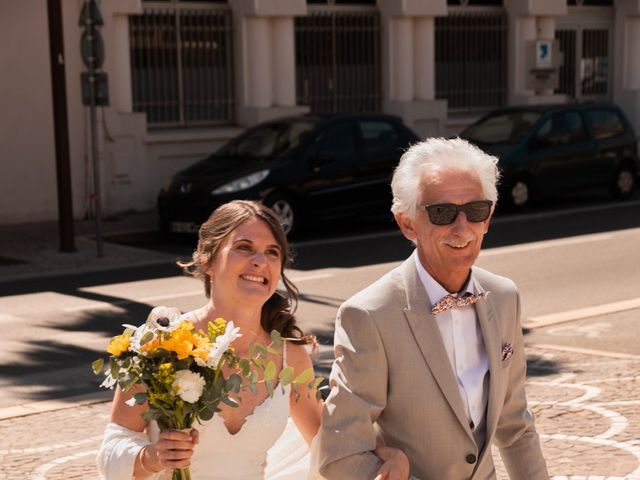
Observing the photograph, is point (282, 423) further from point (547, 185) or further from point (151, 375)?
point (547, 185)

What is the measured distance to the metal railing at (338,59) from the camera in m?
23.4

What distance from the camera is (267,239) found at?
412 cm

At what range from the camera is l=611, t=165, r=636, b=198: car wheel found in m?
21.5

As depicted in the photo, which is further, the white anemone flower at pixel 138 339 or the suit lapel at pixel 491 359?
the suit lapel at pixel 491 359

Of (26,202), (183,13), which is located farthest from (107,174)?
(183,13)

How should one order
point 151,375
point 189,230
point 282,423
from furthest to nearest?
point 189,230 < point 282,423 < point 151,375

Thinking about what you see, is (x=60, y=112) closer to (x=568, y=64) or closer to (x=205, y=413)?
(x=205, y=413)

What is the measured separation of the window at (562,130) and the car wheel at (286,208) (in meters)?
5.05

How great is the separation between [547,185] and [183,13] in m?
6.77

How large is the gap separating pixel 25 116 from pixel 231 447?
16113mm

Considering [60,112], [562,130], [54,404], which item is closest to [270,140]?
[60,112]

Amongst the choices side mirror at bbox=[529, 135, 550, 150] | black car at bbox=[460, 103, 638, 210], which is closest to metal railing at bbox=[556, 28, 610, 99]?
black car at bbox=[460, 103, 638, 210]

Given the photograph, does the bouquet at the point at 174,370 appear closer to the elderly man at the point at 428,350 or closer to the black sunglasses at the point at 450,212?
the elderly man at the point at 428,350

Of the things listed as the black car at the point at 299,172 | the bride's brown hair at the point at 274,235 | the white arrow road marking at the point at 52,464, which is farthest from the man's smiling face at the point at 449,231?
the black car at the point at 299,172
